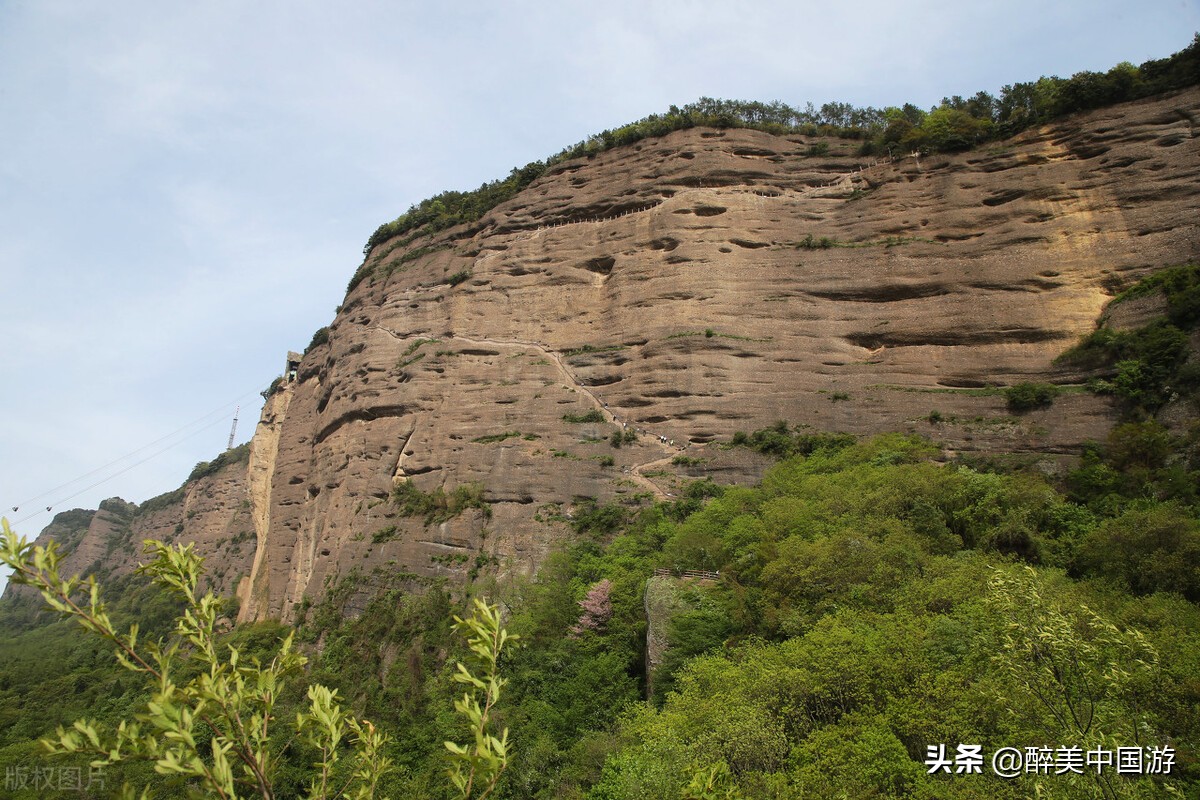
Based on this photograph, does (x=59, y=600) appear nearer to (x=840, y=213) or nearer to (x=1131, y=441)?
(x=1131, y=441)

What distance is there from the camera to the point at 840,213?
106ft

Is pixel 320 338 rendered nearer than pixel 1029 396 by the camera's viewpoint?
No

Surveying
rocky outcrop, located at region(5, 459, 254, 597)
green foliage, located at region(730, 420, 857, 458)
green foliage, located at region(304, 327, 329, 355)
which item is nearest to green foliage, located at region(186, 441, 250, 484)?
rocky outcrop, located at region(5, 459, 254, 597)

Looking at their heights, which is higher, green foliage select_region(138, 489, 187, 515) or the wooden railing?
green foliage select_region(138, 489, 187, 515)

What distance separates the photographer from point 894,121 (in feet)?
116

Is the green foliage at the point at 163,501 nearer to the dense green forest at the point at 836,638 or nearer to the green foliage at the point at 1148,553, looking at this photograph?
the dense green forest at the point at 836,638

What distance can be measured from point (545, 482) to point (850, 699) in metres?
16.5

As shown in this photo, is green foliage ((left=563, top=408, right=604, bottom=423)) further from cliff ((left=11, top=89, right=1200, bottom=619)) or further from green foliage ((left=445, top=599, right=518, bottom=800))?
green foliage ((left=445, top=599, right=518, bottom=800))

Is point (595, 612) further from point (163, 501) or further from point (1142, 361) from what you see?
point (163, 501)

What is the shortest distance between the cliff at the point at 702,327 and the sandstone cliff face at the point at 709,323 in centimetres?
9

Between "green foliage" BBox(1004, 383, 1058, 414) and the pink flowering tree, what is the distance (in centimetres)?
1451

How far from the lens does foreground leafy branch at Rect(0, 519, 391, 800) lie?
11.1ft

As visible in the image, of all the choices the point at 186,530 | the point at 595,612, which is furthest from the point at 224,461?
the point at 595,612

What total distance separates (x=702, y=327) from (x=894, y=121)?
50.3 feet
